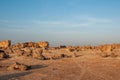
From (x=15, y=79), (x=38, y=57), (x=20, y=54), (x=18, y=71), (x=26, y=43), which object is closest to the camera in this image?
(x=15, y=79)

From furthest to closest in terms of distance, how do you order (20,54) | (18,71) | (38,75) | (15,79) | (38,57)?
(20,54), (38,57), (18,71), (38,75), (15,79)

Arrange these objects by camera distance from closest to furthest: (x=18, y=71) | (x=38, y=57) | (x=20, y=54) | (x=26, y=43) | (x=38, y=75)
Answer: (x=38, y=75), (x=18, y=71), (x=38, y=57), (x=20, y=54), (x=26, y=43)

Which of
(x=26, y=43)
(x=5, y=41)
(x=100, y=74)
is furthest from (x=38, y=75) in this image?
(x=5, y=41)

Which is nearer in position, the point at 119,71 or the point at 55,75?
the point at 55,75

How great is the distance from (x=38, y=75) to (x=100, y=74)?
3418 millimetres

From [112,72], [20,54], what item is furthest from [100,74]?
[20,54]

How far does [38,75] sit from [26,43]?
1607 inches

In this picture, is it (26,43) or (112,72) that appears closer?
(112,72)

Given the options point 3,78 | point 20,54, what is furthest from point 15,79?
point 20,54

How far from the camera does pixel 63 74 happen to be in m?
14.8

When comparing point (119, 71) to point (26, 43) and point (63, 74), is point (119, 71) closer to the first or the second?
point (63, 74)

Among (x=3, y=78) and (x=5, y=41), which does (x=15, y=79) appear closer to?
(x=3, y=78)

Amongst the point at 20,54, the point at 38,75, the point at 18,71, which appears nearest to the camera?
the point at 38,75

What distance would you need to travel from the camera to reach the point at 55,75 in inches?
567
